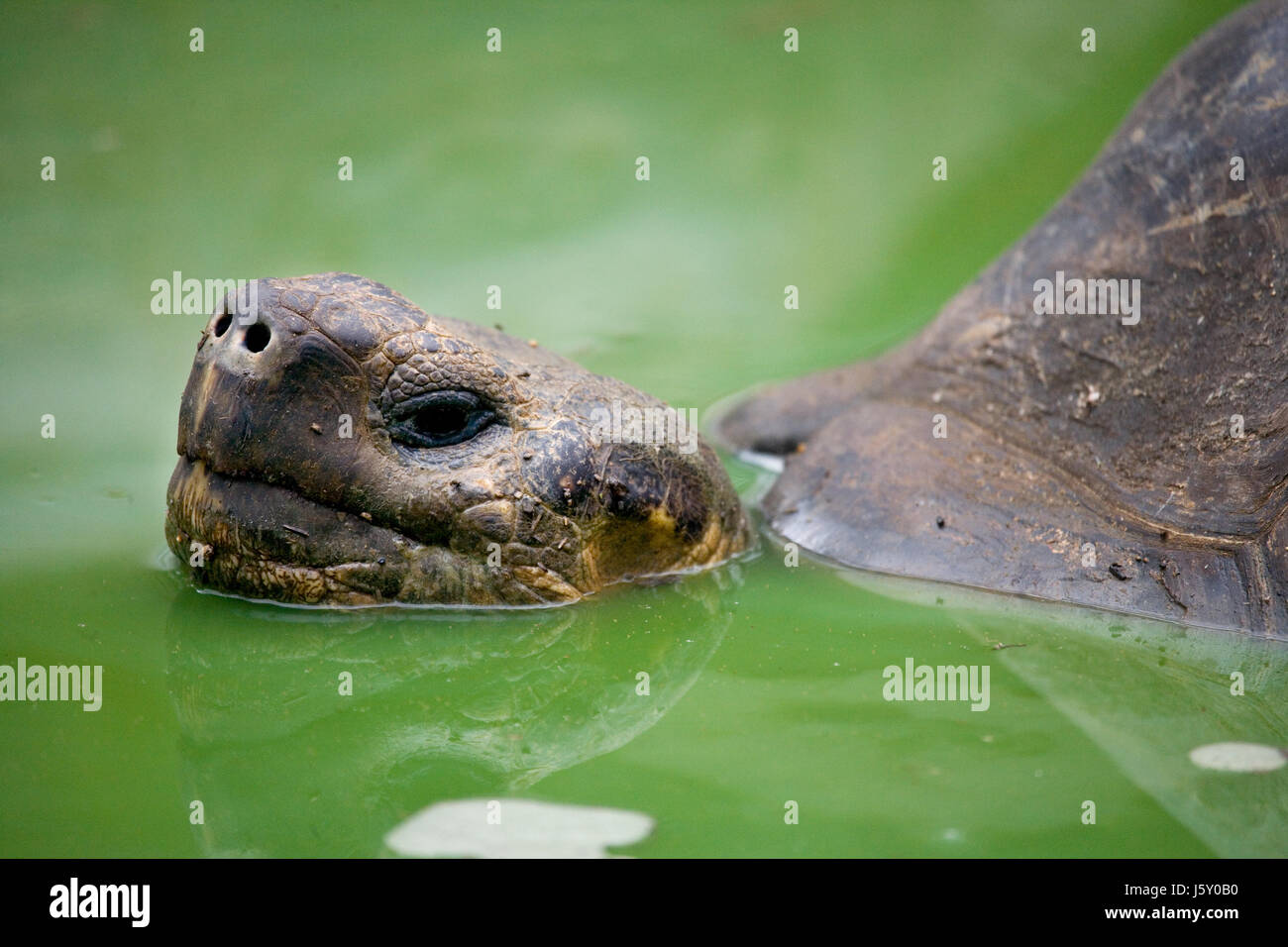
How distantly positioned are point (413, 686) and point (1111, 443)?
2274 mm

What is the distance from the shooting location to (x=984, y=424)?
14.8ft

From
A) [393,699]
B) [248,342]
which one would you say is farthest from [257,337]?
[393,699]

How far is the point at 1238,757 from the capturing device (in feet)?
9.80

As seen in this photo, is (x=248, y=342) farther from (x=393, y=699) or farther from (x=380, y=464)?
(x=393, y=699)

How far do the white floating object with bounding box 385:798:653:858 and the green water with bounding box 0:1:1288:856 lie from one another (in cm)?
5

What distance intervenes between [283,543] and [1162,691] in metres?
2.29

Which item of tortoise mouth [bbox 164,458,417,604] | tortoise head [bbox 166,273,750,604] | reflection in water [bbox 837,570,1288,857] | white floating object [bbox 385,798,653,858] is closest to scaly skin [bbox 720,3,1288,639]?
reflection in water [bbox 837,570,1288,857]

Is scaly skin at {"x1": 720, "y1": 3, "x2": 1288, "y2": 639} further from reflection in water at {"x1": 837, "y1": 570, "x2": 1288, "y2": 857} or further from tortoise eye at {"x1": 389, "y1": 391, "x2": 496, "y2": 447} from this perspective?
tortoise eye at {"x1": 389, "y1": 391, "x2": 496, "y2": 447}

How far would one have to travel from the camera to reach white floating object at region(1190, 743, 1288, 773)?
294cm

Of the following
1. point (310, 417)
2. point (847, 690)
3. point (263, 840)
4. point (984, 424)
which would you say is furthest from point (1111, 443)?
point (263, 840)

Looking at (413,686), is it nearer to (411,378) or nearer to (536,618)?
(536,618)

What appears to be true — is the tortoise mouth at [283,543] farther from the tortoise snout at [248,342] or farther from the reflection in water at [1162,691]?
the reflection in water at [1162,691]

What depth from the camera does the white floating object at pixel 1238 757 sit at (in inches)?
116

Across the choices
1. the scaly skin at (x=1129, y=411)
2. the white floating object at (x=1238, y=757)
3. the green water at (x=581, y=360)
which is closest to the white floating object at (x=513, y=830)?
the green water at (x=581, y=360)
